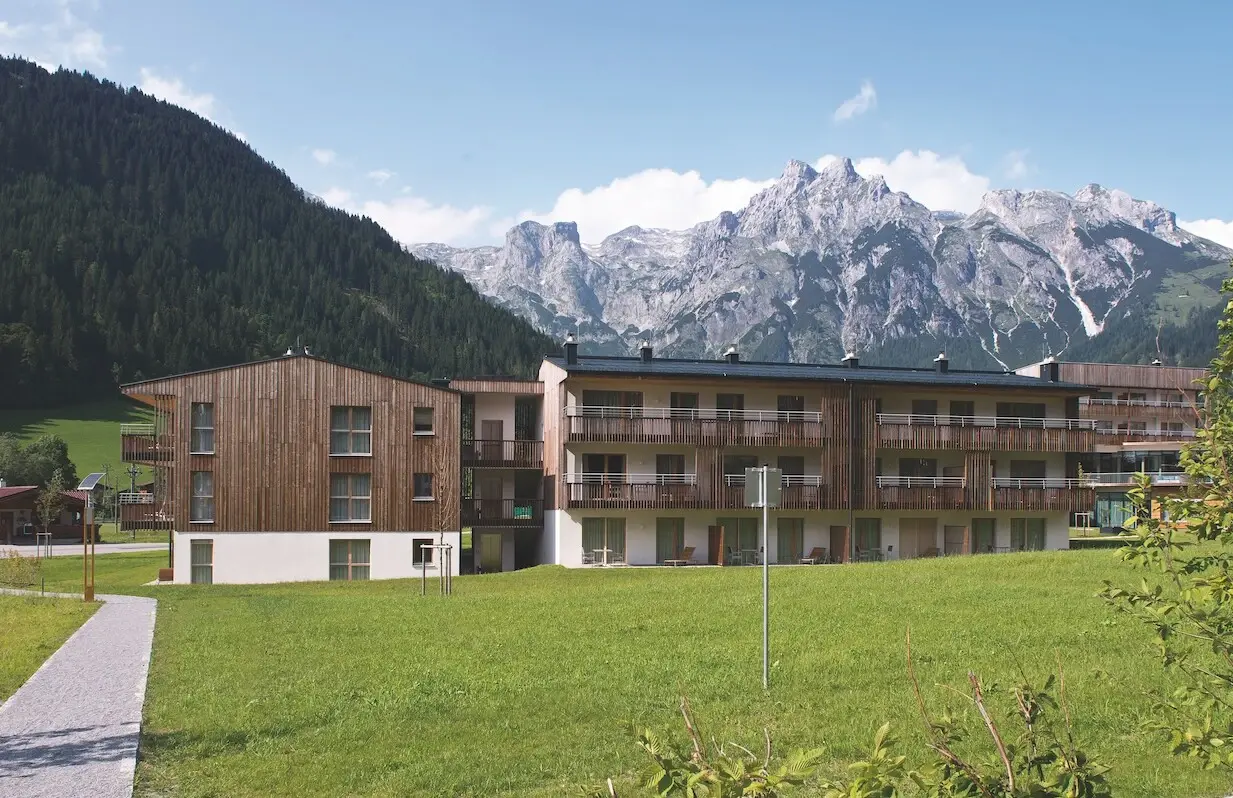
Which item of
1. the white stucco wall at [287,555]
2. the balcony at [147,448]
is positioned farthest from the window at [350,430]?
the balcony at [147,448]

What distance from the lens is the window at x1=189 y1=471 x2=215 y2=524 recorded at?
46.2 metres

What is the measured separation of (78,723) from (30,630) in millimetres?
12843

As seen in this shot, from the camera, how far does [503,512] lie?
5172cm

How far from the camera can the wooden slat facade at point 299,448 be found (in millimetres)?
46406

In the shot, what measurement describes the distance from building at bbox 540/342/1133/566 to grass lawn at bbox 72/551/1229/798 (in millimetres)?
18964

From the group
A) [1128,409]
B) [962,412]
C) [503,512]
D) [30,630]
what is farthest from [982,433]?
[30,630]

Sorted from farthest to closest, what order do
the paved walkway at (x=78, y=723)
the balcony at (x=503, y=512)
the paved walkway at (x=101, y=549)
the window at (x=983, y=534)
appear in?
1. the paved walkway at (x=101, y=549)
2. the window at (x=983, y=534)
3. the balcony at (x=503, y=512)
4. the paved walkway at (x=78, y=723)

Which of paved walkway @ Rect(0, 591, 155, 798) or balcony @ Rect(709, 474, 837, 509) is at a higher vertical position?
balcony @ Rect(709, 474, 837, 509)

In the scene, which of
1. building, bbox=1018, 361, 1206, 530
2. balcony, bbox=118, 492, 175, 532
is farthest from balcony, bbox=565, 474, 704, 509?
building, bbox=1018, 361, 1206, 530

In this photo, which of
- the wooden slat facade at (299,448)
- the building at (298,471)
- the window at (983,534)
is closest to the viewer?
the building at (298,471)

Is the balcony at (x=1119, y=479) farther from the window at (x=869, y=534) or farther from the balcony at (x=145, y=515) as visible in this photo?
the balcony at (x=145, y=515)

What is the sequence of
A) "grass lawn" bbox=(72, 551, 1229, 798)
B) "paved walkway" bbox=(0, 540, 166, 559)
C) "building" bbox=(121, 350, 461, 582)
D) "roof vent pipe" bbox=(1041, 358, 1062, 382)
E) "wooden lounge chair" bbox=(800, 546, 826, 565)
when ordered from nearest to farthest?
"grass lawn" bbox=(72, 551, 1229, 798) → "building" bbox=(121, 350, 461, 582) → "wooden lounge chair" bbox=(800, 546, 826, 565) → "roof vent pipe" bbox=(1041, 358, 1062, 382) → "paved walkway" bbox=(0, 540, 166, 559)

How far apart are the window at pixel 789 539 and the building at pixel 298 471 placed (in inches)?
553

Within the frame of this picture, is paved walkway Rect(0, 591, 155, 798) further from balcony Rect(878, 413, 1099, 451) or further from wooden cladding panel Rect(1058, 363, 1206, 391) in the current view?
wooden cladding panel Rect(1058, 363, 1206, 391)
